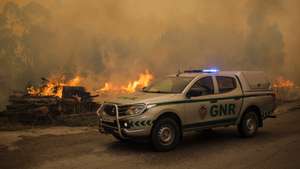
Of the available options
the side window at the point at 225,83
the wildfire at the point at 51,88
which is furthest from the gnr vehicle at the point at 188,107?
the wildfire at the point at 51,88

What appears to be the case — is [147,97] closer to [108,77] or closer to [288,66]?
[108,77]

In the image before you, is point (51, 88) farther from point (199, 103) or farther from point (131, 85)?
point (199, 103)

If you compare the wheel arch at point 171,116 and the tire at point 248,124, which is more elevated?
the wheel arch at point 171,116

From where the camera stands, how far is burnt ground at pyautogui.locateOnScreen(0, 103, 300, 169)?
6.92 meters

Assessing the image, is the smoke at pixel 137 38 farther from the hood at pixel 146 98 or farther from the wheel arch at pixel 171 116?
the wheel arch at pixel 171 116

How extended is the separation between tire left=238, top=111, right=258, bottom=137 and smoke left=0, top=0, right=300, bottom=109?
11753 millimetres

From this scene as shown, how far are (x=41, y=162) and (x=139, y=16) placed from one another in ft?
59.6

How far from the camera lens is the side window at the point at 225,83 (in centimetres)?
942

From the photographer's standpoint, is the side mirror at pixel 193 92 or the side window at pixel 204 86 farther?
the side window at pixel 204 86

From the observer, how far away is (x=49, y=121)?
12.6 meters

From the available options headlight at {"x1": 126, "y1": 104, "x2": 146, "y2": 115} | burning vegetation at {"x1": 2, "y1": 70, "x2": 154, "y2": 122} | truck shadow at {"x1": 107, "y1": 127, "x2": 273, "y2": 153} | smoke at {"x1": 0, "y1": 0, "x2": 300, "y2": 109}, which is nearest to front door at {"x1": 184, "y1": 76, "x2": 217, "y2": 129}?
truck shadow at {"x1": 107, "y1": 127, "x2": 273, "y2": 153}

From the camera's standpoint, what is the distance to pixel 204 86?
29.8 ft

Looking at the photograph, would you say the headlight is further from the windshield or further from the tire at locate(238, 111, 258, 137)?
the tire at locate(238, 111, 258, 137)

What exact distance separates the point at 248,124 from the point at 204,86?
6.49 ft
